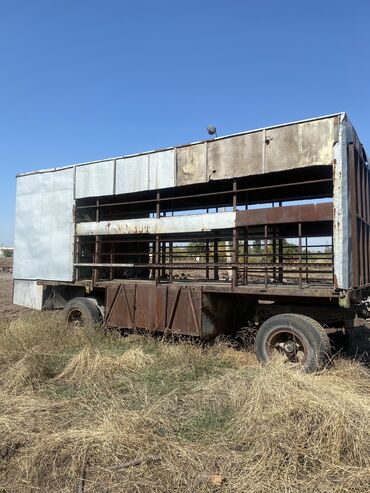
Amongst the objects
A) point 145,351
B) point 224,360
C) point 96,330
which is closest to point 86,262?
point 96,330

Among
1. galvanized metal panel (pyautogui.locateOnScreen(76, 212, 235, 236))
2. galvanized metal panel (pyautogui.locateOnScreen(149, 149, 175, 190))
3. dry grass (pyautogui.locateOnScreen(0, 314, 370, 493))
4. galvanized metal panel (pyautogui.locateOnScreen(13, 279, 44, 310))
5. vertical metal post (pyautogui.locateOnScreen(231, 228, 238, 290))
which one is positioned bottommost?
dry grass (pyautogui.locateOnScreen(0, 314, 370, 493))

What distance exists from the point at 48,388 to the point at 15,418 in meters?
1.12

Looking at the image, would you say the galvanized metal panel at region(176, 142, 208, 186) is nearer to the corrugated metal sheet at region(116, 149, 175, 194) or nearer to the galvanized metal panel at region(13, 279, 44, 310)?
the corrugated metal sheet at region(116, 149, 175, 194)

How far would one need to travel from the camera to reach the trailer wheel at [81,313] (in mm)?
9125

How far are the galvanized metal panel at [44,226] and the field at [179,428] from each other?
145 inches

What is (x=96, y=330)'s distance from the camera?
8648 mm

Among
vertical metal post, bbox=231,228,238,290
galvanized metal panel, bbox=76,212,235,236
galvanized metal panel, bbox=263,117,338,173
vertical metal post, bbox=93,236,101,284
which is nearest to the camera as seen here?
galvanized metal panel, bbox=263,117,338,173

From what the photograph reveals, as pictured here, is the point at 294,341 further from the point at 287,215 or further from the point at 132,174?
the point at 132,174

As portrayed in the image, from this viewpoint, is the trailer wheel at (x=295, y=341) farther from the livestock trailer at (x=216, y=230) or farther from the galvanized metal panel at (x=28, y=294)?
the galvanized metal panel at (x=28, y=294)

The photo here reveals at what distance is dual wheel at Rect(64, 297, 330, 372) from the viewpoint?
620cm

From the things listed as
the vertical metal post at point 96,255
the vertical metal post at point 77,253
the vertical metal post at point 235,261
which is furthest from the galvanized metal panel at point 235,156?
the vertical metal post at point 77,253

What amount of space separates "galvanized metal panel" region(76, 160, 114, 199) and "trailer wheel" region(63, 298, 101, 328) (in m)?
2.26

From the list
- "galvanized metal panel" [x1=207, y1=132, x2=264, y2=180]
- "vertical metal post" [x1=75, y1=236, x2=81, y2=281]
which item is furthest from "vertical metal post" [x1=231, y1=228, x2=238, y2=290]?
"vertical metal post" [x1=75, y1=236, x2=81, y2=281]

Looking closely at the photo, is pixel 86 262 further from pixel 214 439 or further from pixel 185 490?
pixel 185 490
